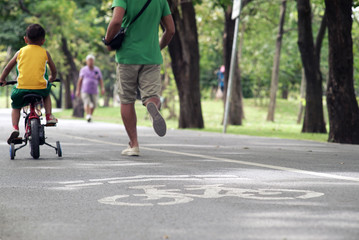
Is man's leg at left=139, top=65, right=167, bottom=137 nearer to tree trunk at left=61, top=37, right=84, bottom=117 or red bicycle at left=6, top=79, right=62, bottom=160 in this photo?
red bicycle at left=6, top=79, right=62, bottom=160

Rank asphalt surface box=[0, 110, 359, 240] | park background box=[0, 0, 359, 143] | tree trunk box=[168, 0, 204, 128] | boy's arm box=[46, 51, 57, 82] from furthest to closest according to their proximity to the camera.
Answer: tree trunk box=[168, 0, 204, 128]
park background box=[0, 0, 359, 143]
boy's arm box=[46, 51, 57, 82]
asphalt surface box=[0, 110, 359, 240]

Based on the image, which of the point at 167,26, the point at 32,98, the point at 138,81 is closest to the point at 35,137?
the point at 32,98

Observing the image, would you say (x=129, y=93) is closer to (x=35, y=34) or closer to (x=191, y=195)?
(x=35, y=34)

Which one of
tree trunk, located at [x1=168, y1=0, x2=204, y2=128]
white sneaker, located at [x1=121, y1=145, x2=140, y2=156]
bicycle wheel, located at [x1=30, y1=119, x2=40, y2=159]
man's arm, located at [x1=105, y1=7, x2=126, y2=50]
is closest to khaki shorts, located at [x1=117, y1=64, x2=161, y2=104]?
man's arm, located at [x1=105, y1=7, x2=126, y2=50]

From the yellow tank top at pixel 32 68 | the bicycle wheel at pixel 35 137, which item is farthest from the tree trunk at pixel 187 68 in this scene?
the bicycle wheel at pixel 35 137

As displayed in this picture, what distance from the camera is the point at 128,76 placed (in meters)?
9.52

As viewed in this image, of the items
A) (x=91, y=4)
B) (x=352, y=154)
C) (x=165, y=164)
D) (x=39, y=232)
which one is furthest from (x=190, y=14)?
(x=91, y=4)

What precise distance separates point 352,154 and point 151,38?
3.23 m

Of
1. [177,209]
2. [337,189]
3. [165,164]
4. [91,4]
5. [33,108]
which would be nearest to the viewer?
[177,209]

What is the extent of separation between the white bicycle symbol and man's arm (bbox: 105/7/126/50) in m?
3.21

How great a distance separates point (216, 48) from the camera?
136 ft

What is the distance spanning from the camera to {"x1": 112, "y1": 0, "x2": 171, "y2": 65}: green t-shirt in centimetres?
934

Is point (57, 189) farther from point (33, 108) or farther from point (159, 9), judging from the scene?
point (159, 9)

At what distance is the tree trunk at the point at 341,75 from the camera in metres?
13.7
